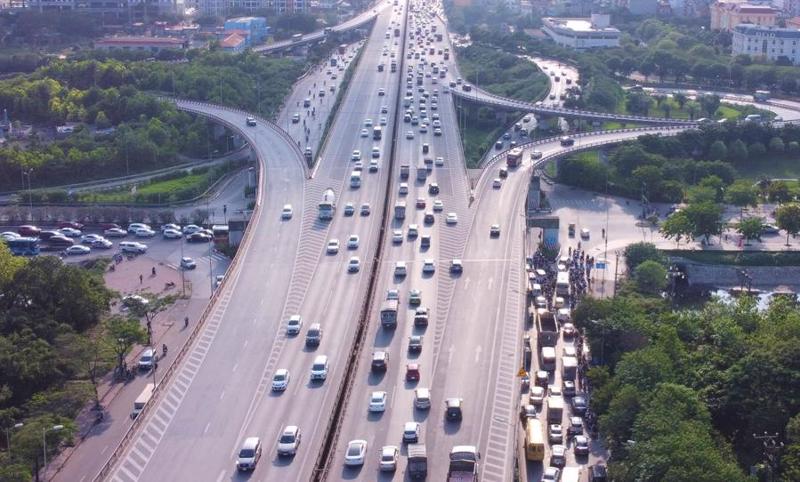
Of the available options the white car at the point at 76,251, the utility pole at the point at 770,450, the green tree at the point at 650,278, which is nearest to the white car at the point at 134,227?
the white car at the point at 76,251

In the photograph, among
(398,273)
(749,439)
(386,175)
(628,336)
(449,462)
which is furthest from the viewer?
(386,175)

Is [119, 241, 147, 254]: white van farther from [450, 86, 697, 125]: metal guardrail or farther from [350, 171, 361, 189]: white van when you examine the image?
[450, 86, 697, 125]: metal guardrail

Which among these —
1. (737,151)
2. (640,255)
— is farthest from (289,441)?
(737,151)

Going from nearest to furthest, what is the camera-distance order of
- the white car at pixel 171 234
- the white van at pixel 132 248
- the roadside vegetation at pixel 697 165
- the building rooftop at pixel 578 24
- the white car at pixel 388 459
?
the white car at pixel 388 459, the white van at pixel 132 248, the white car at pixel 171 234, the roadside vegetation at pixel 697 165, the building rooftop at pixel 578 24

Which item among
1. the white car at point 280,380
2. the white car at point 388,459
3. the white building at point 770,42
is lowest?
the white car at point 388,459

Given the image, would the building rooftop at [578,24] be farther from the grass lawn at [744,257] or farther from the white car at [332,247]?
the white car at [332,247]

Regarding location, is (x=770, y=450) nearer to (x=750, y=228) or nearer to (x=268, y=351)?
(x=268, y=351)

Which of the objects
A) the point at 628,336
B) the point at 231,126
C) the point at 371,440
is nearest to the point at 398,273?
the point at 628,336

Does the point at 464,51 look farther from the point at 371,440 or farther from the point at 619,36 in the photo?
the point at 371,440
